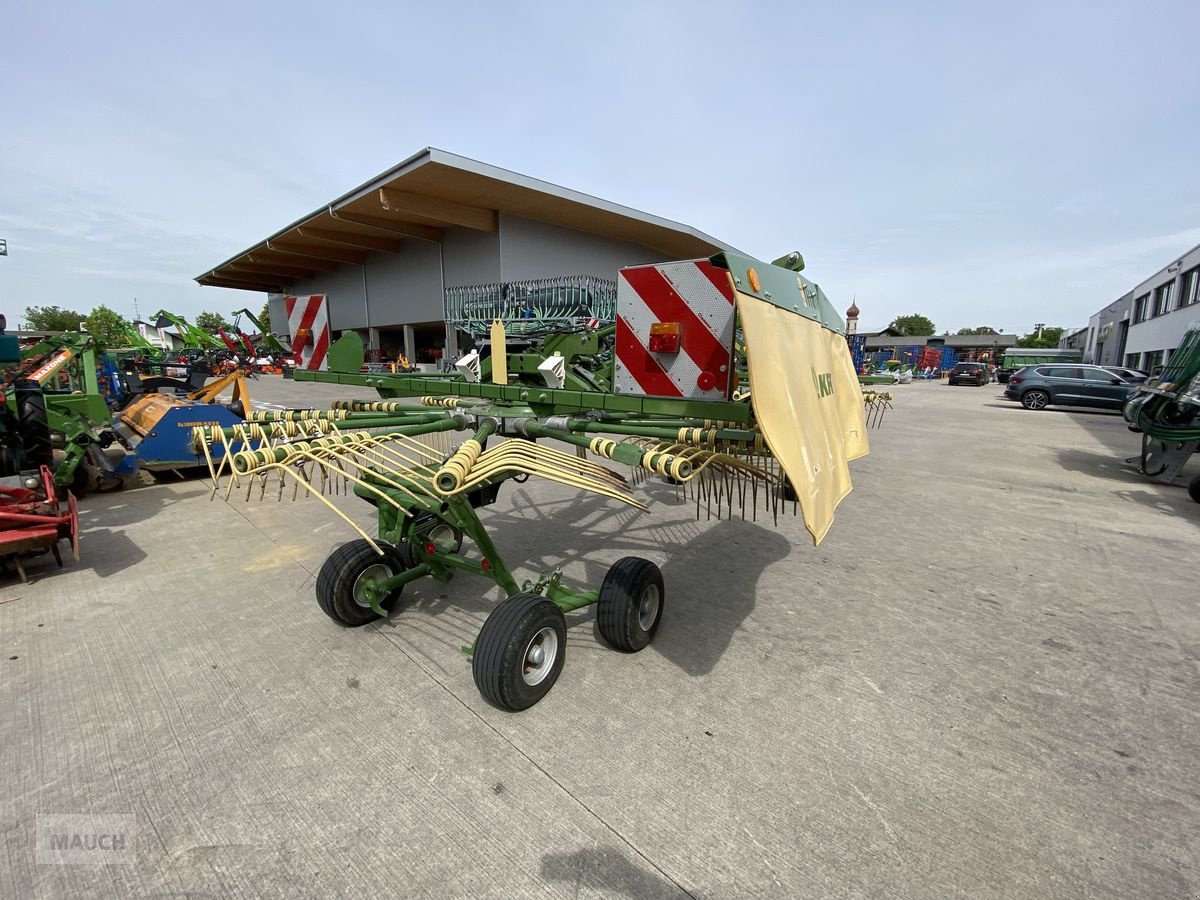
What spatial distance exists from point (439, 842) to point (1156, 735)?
2.98m

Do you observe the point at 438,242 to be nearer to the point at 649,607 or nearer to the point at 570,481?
the point at 649,607

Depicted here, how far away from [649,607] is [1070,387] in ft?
60.1

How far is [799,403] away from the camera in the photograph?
1.97m

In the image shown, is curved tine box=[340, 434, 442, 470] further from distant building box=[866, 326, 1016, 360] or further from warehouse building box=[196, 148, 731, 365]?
distant building box=[866, 326, 1016, 360]

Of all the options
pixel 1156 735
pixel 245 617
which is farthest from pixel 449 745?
pixel 1156 735

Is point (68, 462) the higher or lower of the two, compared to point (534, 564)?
higher

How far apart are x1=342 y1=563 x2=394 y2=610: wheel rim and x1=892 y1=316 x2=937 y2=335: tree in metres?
113

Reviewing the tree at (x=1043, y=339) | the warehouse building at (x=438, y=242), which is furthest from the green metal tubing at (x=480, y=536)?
the tree at (x=1043, y=339)

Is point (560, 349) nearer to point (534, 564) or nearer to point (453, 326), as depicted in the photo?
point (534, 564)

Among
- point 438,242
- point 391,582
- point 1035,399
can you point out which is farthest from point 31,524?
point 1035,399

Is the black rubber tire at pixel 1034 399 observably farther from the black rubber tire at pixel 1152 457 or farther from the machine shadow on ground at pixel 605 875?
the machine shadow on ground at pixel 605 875

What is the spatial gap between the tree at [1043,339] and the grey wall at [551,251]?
83704 mm

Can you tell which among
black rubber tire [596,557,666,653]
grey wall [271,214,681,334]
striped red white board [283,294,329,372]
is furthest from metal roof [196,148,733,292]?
black rubber tire [596,557,666,653]

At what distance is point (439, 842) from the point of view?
1.72m
